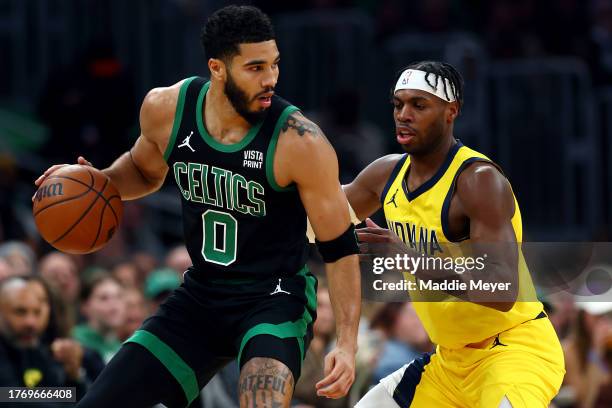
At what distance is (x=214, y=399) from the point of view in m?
8.37

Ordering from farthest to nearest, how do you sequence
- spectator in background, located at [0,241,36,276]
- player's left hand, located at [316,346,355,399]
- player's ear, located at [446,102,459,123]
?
spectator in background, located at [0,241,36,276] → player's ear, located at [446,102,459,123] → player's left hand, located at [316,346,355,399]

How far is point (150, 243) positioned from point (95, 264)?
0.93 metres

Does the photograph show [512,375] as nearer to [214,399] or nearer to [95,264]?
[214,399]

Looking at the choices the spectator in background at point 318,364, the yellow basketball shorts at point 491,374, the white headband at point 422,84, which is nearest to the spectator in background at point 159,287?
the spectator in background at point 318,364

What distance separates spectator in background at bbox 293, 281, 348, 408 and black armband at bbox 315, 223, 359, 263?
265cm

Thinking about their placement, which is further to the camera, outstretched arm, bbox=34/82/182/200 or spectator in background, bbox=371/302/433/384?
spectator in background, bbox=371/302/433/384

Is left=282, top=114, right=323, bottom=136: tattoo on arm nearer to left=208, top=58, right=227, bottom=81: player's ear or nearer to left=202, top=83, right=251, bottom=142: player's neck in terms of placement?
left=202, top=83, right=251, bottom=142: player's neck

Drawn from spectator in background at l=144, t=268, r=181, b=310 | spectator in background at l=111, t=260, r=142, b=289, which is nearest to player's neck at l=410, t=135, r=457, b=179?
spectator in background at l=144, t=268, r=181, b=310

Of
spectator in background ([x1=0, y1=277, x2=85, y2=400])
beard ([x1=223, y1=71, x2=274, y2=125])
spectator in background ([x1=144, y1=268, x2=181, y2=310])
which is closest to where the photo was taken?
beard ([x1=223, y1=71, x2=274, y2=125])

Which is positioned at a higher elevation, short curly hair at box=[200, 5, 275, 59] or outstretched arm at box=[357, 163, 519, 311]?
short curly hair at box=[200, 5, 275, 59]

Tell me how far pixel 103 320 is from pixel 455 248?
12.5 feet

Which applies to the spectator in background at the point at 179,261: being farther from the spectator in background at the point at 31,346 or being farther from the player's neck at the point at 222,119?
the player's neck at the point at 222,119

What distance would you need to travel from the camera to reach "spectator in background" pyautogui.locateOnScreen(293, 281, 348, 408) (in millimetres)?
8336

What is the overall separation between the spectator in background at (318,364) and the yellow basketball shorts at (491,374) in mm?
1913
